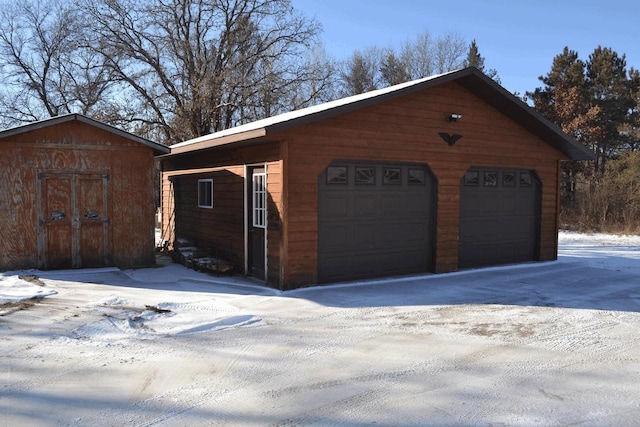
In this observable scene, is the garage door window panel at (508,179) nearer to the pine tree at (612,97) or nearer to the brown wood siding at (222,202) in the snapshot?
the brown wood siding at (222,202)

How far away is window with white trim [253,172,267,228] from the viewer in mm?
8117

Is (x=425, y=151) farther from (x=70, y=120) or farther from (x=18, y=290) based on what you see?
(x=18, y=290)

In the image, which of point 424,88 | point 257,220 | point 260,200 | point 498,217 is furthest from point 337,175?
point 498,217

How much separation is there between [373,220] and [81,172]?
533cm

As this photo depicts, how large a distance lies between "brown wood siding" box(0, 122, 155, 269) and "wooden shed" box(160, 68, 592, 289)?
1.33 meters

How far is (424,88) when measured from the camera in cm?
876

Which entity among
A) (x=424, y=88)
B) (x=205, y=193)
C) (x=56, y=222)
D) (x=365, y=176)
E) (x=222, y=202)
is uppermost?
(x=424, y=88)

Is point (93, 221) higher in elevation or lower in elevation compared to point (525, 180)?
lower

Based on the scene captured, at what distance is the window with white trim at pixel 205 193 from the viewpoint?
33.9ft

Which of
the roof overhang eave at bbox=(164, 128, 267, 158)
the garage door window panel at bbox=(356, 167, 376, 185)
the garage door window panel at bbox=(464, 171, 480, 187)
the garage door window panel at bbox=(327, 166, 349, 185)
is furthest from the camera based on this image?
the garage door window panel at bbox=(464, 171, 480, 187)

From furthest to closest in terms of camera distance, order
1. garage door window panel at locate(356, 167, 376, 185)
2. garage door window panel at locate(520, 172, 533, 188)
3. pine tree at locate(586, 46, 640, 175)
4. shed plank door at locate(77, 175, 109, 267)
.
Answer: pine tree at locate(586, 46, 640, 175)
garage door window panel at locate(520, 172, 533, 188)
shed plank door at locate(77, 175, 109, 267)
garage door window panel at locate(356, 167, 376, 185)

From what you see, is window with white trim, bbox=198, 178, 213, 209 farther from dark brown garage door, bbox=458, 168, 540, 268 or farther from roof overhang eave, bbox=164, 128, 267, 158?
dark brown garage door, bbox=458, 168, 540, 268

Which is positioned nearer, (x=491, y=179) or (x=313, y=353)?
(x=313, y=353)

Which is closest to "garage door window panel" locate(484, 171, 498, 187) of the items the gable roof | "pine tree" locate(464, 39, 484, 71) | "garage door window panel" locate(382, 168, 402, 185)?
"garage door window panel" locate(382, 168, 402, 185)
